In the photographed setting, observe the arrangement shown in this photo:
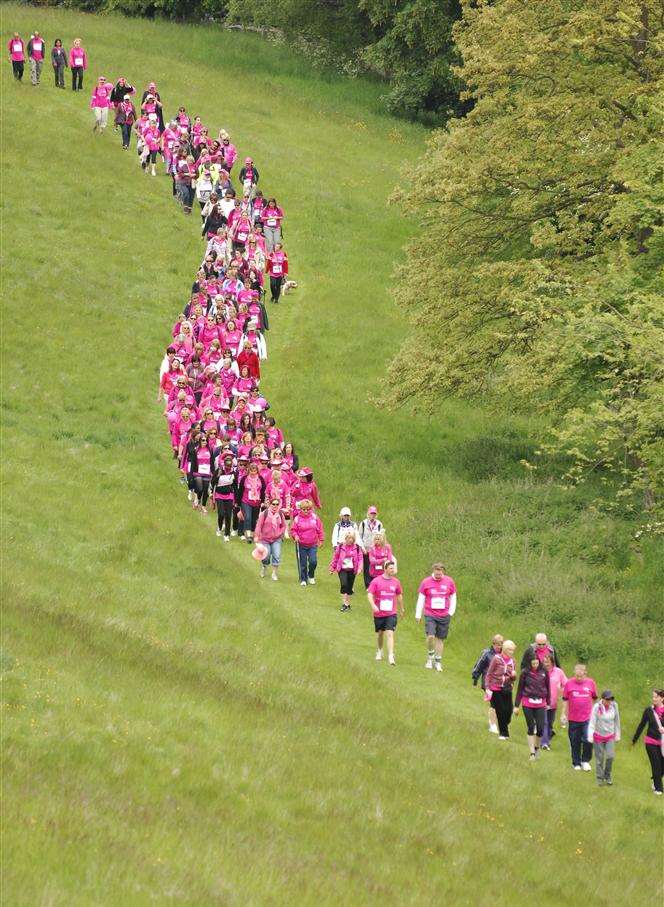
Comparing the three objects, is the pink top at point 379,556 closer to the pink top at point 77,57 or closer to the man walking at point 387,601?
the man walking at point 387,601

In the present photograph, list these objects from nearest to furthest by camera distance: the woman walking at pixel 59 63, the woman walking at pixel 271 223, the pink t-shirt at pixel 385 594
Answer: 1. the pink t-shirt at pixel 385 594
2. the woman walking at pixel 271 223
3. the woman walking at pixel 59 63

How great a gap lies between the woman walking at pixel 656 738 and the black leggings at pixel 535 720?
5.29 ft

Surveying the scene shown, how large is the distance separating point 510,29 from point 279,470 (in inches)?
521

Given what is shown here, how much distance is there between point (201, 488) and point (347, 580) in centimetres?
559

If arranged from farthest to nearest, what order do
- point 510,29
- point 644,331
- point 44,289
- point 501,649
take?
point 44,289 < point 510,29 < point 644,331 < point 501,649

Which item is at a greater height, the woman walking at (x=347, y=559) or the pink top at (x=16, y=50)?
the pink top at (x=16, y=50)

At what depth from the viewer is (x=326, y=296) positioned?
48.4 meters

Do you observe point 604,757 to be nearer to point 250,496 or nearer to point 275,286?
point 250,496

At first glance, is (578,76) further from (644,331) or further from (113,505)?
(113,505)

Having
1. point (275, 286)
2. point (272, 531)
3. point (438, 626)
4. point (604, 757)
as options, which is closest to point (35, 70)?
point (275, 286)

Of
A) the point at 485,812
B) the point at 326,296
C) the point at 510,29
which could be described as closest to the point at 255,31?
the point at 326,296

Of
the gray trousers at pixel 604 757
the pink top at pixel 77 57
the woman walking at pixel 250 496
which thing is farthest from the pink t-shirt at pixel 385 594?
the pink top at pixel 77 57

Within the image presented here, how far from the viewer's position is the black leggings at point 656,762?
71.9 feet

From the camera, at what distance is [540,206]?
35219 millimetres
